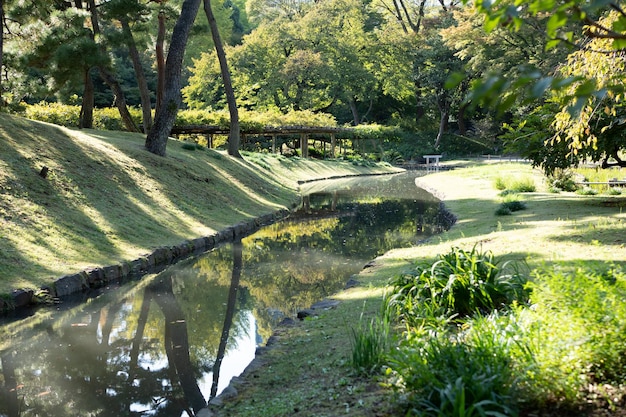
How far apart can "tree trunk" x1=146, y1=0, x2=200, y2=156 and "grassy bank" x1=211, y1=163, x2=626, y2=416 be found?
10.1 meters

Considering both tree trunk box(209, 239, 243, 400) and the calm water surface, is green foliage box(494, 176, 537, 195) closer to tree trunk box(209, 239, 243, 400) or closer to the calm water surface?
the calm water surface

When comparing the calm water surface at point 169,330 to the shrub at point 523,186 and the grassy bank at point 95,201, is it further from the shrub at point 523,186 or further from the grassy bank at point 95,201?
the shrub at point 523,186

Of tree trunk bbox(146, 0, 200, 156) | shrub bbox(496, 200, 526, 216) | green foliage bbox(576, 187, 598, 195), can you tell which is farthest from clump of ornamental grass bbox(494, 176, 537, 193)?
tree trunk bbox(146, 0, 200, 156)

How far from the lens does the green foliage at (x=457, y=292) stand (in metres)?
5.57

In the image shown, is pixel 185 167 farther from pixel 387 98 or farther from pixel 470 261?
→ pixel 387 98

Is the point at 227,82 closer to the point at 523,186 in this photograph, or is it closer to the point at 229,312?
the point at 523,186

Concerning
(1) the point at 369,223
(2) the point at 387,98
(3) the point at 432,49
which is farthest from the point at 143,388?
(2) the point at 387,98

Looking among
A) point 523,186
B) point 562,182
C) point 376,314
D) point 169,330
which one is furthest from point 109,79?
point 376,314

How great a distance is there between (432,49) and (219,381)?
2174 inches

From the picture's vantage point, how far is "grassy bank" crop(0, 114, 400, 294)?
1013 cm

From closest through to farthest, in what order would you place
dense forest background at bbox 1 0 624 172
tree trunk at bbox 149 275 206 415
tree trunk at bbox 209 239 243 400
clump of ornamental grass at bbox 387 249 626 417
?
1. clump of ornamental grass at bbox 387 249 626 417
2. tree trunk at bbox 149 275 206 415
3. tree trunk at bbox 209 239 243 400
4. dense forest background at bbox 1 0 624 172

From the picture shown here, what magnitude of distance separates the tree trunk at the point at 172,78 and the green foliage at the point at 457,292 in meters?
15.2

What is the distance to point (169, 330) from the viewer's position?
25.1 feet

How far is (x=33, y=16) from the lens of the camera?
18859mm
